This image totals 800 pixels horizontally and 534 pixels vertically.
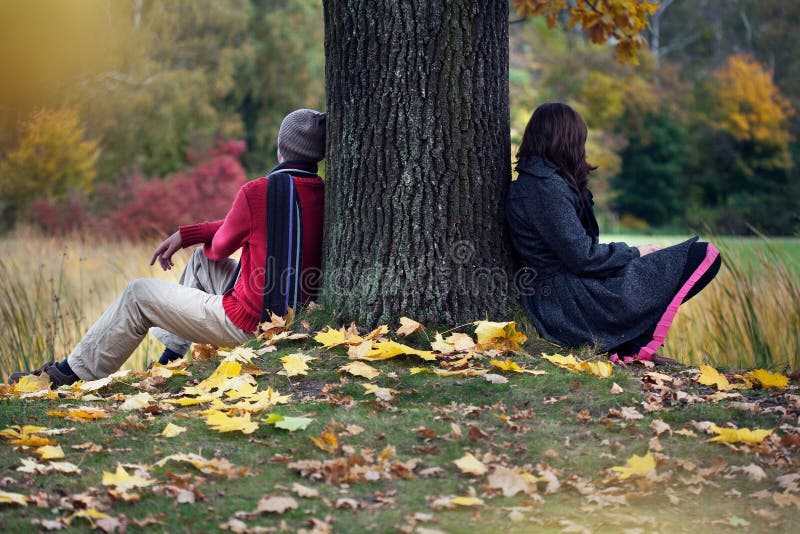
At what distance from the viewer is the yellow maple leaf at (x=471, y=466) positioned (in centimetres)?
298

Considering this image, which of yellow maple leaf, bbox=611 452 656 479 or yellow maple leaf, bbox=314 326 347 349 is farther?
yellow maple leaf, bbox=314 326 347 349

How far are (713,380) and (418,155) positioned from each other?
64.9 inches

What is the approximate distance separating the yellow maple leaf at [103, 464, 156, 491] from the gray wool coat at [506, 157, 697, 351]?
2.09 metres

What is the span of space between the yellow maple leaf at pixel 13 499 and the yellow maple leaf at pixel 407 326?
1743mm

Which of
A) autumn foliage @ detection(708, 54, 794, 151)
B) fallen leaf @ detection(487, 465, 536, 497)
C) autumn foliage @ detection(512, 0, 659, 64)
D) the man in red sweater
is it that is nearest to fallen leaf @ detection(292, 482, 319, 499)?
fallen leaf @ detection(487, 465, 536, 497)

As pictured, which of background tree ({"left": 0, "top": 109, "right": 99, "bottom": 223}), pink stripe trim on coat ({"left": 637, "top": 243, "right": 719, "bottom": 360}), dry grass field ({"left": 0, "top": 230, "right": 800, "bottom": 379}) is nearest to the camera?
pink stripe trim on coat ({"left": 637, "top": 243, "right": 719, "bottom": 360})

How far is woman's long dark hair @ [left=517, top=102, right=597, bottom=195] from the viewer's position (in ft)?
14.3

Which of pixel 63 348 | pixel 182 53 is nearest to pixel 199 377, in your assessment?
pixel 63 348

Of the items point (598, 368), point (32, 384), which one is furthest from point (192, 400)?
point (598, 368)

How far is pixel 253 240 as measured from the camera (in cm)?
450

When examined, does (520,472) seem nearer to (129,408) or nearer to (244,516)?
(244,516)

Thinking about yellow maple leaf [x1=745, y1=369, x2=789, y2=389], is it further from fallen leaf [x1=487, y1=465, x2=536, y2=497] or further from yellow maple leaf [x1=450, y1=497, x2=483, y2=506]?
yellow maple leaf [x1=450, y1=497, x2=483, y2=506]

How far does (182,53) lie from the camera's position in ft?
71.3

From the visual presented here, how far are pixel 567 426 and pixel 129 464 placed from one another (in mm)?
1584
